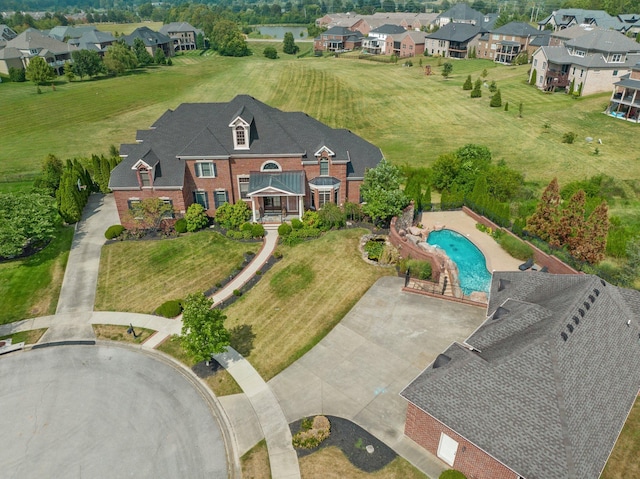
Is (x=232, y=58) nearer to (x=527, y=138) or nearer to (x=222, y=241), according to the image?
(x=527, y=138)

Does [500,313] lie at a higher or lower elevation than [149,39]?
lower

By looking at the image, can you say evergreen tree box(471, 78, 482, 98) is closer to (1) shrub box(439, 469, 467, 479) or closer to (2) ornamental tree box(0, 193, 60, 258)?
(2) ornamental tree box(0, 193, 60, 258)

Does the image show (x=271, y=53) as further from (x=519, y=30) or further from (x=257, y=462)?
(x=257, y=462)

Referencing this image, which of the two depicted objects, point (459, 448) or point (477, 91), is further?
point (477, 91)

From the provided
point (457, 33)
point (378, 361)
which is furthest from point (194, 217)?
point (457, 33)

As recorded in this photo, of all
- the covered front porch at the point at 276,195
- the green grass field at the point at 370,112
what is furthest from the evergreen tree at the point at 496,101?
the covered front porch at the point at 276,195

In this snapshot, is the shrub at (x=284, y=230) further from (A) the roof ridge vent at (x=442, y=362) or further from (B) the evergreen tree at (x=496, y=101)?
(B) the evergreen tree at (x=496, y=101)
